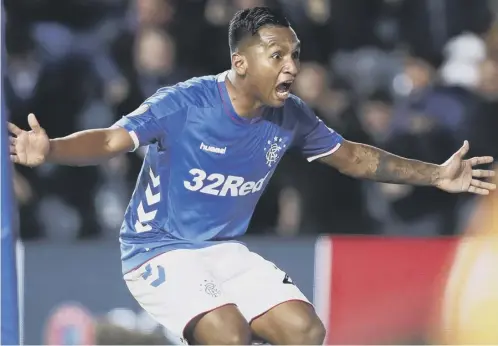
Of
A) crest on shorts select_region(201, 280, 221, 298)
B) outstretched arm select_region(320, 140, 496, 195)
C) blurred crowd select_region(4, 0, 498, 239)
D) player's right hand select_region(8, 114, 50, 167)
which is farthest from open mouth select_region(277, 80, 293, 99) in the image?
blurred crowd select_region(4, 0, 498, 239)

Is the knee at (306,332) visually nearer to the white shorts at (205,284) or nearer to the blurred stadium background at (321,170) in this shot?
the white shorts at (205,284)

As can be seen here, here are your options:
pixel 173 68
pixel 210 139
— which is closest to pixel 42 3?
pixel 173 68

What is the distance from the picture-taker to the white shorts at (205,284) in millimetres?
5059

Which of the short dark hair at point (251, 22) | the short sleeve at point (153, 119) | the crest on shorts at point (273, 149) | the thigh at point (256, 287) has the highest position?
the short dark hair at point (251, 22)

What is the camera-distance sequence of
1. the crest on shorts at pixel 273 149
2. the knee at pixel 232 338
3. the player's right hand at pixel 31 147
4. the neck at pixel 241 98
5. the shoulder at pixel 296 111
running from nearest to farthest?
1. the player's right hand at pixel 31 147
2. the knee at pixel 232 338
3. the neck at pixel 241 98
4. the crest on shorts at pixel 273 149
5. the shoulder at pixel 296 111

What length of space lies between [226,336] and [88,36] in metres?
3.53

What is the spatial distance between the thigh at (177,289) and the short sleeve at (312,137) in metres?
0.82

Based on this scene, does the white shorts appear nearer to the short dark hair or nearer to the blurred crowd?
the short dark hair

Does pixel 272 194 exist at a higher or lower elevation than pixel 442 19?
lower

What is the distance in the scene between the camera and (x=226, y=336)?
4883 mm

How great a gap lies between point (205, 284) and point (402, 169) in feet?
4.21

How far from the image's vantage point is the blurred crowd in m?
7.51

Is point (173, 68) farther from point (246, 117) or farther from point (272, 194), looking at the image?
point (246, 117)

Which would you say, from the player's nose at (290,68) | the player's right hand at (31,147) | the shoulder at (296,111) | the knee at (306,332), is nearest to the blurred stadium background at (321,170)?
the shoulder at (296,111)
